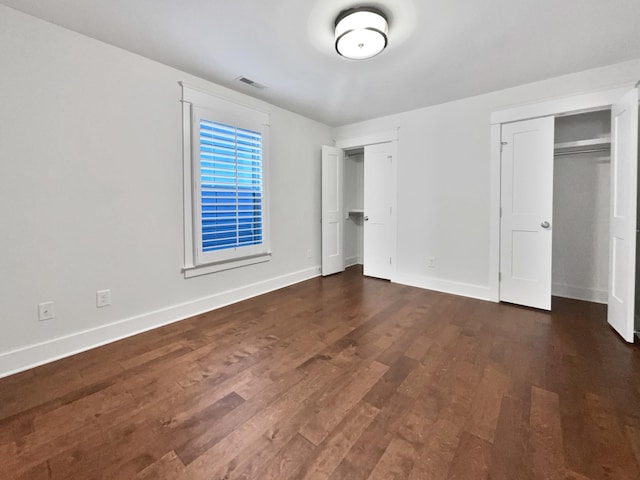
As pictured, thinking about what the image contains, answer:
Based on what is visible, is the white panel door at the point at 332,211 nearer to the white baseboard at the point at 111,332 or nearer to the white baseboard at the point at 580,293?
the white baseboard at the point at 111,332

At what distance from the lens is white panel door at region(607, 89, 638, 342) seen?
7.50ft

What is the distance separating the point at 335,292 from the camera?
3.84m

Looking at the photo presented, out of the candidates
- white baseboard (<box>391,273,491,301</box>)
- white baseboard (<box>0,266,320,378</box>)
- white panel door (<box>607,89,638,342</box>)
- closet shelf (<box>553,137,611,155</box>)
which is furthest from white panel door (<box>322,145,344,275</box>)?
white panel door (<box>607,89,638,342</box>)

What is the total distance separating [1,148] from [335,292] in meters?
3.38

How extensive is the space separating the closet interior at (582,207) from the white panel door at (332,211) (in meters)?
2.91

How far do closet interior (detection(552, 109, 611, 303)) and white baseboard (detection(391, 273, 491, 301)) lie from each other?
42.1 inches

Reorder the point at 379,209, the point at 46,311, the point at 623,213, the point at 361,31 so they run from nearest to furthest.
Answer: the point at 361,31, the point at 46,311, the point at 623,213, the point at 379,209

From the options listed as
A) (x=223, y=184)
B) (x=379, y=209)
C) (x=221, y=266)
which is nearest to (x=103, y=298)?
(x=221, y=266)

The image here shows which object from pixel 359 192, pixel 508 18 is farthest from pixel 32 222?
pixel 359 192

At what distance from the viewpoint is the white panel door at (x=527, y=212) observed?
3.04 m

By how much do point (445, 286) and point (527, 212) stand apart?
1310 mm

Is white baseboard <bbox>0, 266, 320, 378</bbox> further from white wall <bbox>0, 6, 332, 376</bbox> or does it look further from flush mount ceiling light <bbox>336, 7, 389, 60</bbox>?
flush mount ceiling light <bbox>336, 7, 389, 60</bbox>

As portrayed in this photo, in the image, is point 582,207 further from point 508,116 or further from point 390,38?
point 390,38

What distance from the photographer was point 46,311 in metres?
2.15
